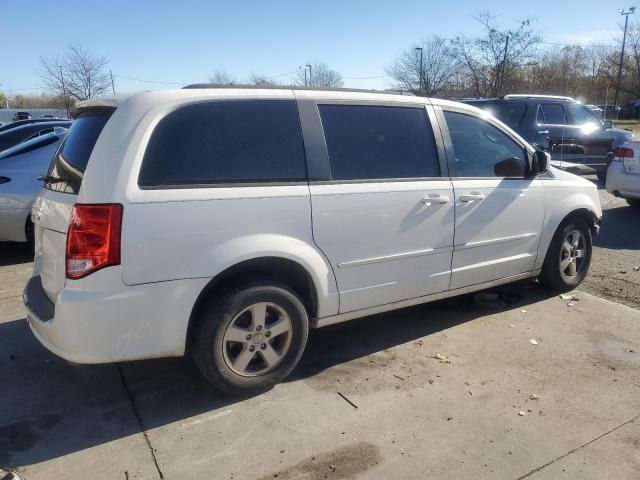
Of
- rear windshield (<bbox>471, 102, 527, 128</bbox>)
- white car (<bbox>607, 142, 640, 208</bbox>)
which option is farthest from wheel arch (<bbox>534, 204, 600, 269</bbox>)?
rear windshield (<bbox>471, 102, 527, 128</bbox>)

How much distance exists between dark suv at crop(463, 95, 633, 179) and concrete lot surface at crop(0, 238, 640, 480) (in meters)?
7.03

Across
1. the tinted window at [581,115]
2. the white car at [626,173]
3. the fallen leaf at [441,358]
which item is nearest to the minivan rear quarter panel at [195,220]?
the fallen leaf at [441,358]

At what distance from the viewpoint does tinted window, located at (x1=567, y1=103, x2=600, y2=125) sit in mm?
11484

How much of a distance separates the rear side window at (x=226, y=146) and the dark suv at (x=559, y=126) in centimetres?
834

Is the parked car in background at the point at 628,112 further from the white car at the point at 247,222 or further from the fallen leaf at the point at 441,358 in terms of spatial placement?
the fallen leaf at the point at 441,358

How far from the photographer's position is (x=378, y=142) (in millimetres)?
3844

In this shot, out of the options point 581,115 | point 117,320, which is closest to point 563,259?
point 117,320

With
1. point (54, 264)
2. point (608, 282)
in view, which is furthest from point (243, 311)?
point (608, 282)

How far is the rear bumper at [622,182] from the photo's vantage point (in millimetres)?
8867

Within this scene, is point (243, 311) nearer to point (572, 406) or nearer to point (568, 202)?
point (572, 406)

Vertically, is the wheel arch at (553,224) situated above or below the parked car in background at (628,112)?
below

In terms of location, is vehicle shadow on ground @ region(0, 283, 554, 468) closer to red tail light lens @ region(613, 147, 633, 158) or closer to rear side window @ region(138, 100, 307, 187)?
rear side window @ region(138, 100, 307, 187)

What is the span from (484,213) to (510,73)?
26676mm

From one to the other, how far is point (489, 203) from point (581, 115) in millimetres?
8821
